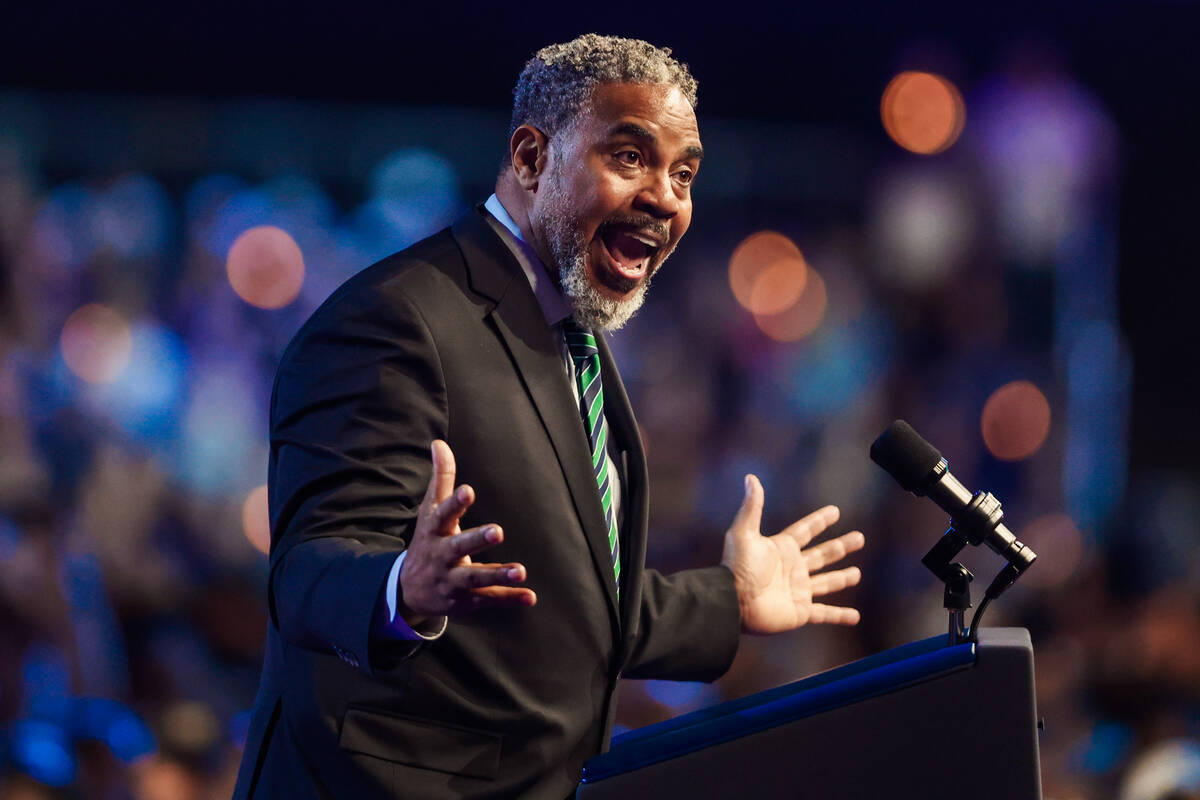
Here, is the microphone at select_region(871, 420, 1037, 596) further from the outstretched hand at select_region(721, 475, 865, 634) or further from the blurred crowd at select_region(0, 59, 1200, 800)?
the blurred crowd at select_region(0, 59, 1200, 800)

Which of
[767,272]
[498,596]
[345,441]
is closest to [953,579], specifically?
[498,596]

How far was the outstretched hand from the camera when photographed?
185 cm

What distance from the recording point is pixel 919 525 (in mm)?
3803

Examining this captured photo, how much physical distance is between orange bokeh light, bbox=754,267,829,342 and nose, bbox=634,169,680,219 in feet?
9.74

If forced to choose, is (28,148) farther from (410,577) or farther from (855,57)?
(410,577)

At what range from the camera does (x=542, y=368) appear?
1.51 metres

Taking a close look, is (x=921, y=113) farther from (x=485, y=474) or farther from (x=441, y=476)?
(x=441, y=476)

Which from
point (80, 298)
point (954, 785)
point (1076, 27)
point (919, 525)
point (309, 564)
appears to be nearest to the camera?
point (954, 785)

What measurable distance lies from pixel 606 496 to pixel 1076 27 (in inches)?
144

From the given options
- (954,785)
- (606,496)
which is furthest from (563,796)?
(954,785)

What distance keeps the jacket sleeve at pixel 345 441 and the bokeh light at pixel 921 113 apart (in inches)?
142

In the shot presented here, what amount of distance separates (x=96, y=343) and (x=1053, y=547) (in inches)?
134

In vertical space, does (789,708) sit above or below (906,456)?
below

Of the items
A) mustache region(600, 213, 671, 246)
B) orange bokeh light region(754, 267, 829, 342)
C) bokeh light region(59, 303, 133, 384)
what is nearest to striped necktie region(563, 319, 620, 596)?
mustache region(600, 213, 671, 246)
